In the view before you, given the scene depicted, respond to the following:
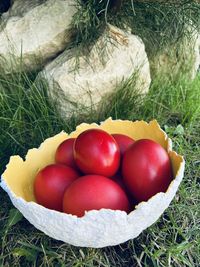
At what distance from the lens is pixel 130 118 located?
5.26ft

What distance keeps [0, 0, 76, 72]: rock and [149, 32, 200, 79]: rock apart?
0.37 meters

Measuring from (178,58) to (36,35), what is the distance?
0.54m

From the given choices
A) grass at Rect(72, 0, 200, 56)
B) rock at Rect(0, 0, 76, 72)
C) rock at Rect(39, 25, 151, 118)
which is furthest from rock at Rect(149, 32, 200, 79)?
rock at Rect(0, 0, 76, 72)

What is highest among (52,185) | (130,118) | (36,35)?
(36,35)

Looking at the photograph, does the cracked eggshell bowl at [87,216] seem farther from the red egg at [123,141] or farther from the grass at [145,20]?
the grass at [145,20]

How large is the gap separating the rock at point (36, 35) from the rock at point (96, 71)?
0.05 m

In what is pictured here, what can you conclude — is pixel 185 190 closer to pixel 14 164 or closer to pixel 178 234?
pixel 178 234

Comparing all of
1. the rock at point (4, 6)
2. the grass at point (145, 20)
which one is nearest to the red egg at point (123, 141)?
the grass at point (145, 20)

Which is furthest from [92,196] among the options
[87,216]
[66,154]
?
[66,154]

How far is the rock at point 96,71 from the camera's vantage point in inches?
59.0

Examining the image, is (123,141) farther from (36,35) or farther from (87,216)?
(36,35)

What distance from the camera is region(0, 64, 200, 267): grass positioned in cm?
125

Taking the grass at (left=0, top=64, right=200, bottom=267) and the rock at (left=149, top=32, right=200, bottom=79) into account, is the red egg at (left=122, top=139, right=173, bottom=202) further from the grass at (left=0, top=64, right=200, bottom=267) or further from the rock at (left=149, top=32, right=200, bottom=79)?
the rock at (left=149, top=32, right=200, bottom=79)

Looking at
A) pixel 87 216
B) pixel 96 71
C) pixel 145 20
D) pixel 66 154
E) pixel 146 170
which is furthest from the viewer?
pixel 145 20
